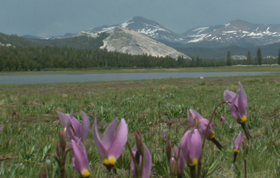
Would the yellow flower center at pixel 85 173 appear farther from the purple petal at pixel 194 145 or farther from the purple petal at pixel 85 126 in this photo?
the purple petal at pixel 194 145

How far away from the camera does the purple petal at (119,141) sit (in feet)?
3.34

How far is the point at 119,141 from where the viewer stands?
1.04 m

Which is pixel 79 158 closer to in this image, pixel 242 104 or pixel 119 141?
pixel 119 141

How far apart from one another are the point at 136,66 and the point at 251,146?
169752 mm

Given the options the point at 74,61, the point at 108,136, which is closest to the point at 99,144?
the point at 108,136

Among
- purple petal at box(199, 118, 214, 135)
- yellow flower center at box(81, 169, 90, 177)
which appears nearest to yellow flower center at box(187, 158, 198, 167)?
purple petal at box(199, 118, 214, 135)

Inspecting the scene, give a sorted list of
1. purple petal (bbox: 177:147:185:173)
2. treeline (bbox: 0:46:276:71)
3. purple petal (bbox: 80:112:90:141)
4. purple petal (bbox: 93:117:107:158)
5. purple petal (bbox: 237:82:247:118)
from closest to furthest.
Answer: purple petal (bbox: 93:117:107:158)
purple petal (bbox: 80:112:90:141)
purple petal (bbox: 177:147:185:173)
purple petal (bbox: 237:82:247:118)
treeline (bbox: 0:46:276:71)

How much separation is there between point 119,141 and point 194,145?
0.42 metres

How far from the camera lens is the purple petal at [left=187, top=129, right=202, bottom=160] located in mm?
1216

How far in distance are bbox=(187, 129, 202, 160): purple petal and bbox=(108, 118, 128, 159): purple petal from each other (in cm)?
39

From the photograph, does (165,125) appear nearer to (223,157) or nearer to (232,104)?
(223,157)

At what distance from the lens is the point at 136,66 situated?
→ 171750mm

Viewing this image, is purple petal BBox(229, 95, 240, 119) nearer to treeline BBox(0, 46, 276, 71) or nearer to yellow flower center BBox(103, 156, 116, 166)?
yellow flower center BBox(103, 156, 116, 166)

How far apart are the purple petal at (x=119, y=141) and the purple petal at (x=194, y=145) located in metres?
0.39
